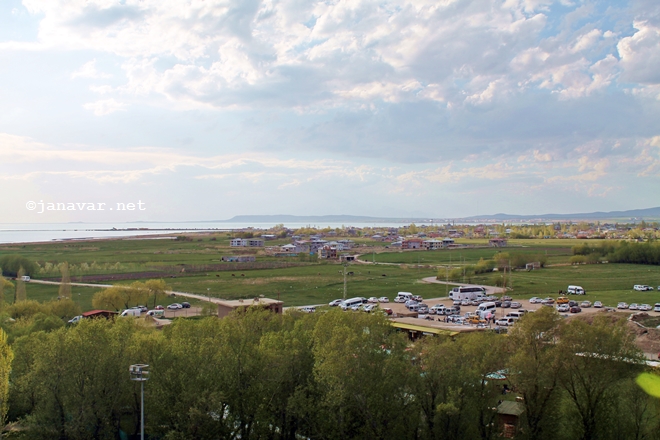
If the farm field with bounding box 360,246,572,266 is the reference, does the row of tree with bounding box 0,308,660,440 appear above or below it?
above

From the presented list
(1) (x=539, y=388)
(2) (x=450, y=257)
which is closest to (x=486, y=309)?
(1) (x=539, y=388)

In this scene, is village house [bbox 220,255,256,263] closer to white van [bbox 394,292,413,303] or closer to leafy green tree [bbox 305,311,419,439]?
white van [bbox 394,292,413,303]

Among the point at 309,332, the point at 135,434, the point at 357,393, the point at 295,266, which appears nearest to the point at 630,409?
the point at 357,393

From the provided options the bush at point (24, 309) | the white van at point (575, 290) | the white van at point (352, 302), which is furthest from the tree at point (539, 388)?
the white van at point (575, 290)

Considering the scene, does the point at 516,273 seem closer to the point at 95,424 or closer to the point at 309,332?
the point at 309,332

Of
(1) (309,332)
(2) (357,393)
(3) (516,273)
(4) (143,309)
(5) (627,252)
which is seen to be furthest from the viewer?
(5) (627,252)

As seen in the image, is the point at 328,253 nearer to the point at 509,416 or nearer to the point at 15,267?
the point at 15,267

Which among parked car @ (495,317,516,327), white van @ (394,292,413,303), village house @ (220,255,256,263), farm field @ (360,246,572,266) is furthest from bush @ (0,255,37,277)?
parked car @ (495,317,516,327)
